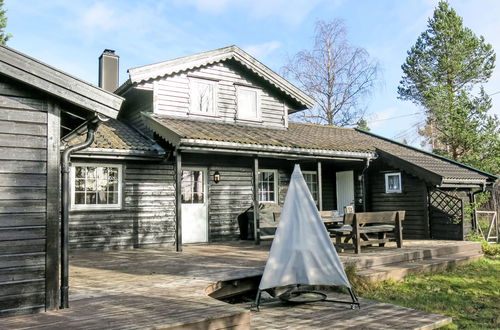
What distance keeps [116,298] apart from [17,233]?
1.23m

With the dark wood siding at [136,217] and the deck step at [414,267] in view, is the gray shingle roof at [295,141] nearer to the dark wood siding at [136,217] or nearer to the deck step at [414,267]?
the dark wood siding at [136,217]

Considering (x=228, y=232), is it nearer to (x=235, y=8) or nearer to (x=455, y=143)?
(x=235, y=8)

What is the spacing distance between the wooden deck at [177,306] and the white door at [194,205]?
2.74 meters

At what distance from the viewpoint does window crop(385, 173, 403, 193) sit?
11.4m

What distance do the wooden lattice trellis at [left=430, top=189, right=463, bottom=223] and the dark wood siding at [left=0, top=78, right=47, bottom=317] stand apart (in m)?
9.42

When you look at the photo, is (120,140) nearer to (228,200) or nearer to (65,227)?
(228,200)

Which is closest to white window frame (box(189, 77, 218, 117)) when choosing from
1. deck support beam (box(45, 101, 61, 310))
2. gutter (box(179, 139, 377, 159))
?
gutter (box(179, 139, 377, 159))

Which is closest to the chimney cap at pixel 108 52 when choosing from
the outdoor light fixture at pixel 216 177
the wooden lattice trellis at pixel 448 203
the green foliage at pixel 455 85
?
Result: the outdoor light fixture at pixel 216 177

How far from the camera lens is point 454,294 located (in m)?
6.14

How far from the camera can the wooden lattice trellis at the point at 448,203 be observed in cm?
1006

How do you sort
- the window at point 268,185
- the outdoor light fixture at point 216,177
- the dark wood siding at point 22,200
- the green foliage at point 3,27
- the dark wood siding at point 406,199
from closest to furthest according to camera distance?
the dark wood siding at point 22,200
the outdoor light fixture at point 216,177
the dark wood siding at point 406,199
the window at point 268,185
the green foliage at point 3,27

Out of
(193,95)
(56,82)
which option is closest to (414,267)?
(56,82)

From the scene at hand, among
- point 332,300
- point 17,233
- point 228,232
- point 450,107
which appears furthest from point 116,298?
point 450,107

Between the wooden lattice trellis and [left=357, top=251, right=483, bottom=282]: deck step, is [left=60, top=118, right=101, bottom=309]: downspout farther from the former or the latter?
the wooden lattice trellis
